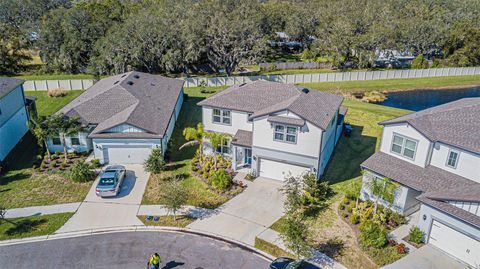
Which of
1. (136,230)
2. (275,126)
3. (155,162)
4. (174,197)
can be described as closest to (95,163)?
(155,162)

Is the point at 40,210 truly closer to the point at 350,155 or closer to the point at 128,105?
the point at 128,105

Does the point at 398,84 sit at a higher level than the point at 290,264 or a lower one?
higher

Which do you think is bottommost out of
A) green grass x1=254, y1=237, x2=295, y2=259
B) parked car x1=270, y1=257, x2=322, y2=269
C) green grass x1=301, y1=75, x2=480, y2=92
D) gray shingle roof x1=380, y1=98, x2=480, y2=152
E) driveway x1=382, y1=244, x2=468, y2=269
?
green grass x1=254, y1=237, x2=295, y2=259

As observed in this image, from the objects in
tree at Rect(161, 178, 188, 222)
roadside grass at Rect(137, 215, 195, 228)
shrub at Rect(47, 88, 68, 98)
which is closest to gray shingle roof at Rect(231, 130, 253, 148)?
tree at Rect(161, 178, 188, 222)

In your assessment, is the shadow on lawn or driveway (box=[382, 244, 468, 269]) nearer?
driveway (box=[382, 244, 468, 269])

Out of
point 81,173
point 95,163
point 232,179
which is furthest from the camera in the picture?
point 95,163

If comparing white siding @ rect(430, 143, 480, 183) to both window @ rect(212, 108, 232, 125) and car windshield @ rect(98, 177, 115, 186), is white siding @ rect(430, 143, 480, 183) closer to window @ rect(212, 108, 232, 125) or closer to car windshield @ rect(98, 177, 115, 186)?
window @ rect(212, 108, 232, 125)

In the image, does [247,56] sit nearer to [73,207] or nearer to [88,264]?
[73,207]
